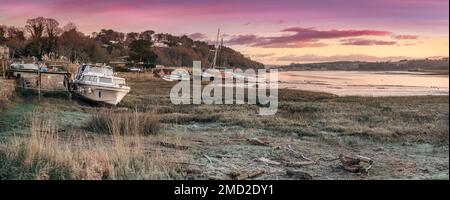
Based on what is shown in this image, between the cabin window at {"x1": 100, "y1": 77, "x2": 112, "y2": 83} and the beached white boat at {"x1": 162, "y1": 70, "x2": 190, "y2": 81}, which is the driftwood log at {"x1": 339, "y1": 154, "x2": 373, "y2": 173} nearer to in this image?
the beached white boat at {"x1": 162, "y1": 70, "x2": 190, "y2": 81}

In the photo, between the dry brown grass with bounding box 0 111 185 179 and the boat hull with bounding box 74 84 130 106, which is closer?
the dry brown grass with bounding box 0 111 185 179

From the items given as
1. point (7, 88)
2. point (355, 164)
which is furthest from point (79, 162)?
point (355, 164)

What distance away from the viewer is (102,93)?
20.9 feet

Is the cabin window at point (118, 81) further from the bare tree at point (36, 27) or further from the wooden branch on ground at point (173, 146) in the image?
the bare tree at point (36, 27)

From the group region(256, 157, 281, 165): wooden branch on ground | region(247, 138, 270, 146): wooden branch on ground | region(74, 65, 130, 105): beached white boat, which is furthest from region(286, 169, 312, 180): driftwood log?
region(74, 65, 130, 105): beached white boat

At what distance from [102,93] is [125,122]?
21.4 inches

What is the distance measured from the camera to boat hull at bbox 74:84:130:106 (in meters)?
6.04

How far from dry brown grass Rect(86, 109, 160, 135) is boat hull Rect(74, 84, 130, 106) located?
204 mm

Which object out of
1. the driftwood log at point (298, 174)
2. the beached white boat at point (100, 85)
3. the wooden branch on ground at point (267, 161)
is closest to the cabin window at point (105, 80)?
the beached white boat at point (100, 85)

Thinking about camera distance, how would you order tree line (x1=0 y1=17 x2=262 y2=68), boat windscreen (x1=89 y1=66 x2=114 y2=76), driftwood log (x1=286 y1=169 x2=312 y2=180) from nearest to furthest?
driftwood log (x1=286 y1=169 x2=312 y2=180) < tree line (x1=0 y1=17 x2=262 y2=68) < boat windscreen (x1=89 y1=66 x2=114 y2=76)
